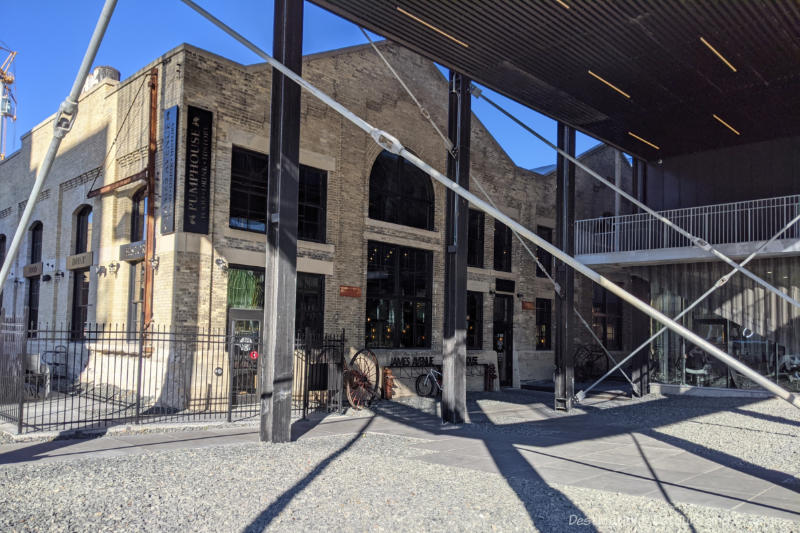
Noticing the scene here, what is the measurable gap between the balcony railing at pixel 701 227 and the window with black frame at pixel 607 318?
16.0ft

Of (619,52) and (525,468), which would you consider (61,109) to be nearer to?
(525,468)

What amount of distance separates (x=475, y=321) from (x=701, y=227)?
727 centimetres

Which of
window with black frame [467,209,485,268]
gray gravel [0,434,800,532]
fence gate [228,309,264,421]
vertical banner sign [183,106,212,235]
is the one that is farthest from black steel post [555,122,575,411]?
vertical banner sign [183,106,212,235]

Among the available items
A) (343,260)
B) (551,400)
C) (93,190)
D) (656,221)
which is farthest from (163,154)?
(656,221)

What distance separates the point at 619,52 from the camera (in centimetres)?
1285

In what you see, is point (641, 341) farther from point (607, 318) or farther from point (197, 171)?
point (197, 171)

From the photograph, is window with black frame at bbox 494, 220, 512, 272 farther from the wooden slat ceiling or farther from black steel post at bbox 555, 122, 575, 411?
the wooden slat ceiling

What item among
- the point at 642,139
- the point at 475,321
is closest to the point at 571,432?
the point at 475,321

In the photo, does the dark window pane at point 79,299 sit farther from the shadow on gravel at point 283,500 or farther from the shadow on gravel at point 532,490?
the shadow on gravel at point 283,500

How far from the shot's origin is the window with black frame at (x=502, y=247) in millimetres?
22125

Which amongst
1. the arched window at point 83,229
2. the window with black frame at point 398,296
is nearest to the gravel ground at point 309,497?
the window with black frame at point 398,296

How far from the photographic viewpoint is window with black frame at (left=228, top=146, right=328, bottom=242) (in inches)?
603

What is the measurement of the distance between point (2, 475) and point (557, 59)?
1172 cm

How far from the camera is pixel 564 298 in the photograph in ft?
53.4
